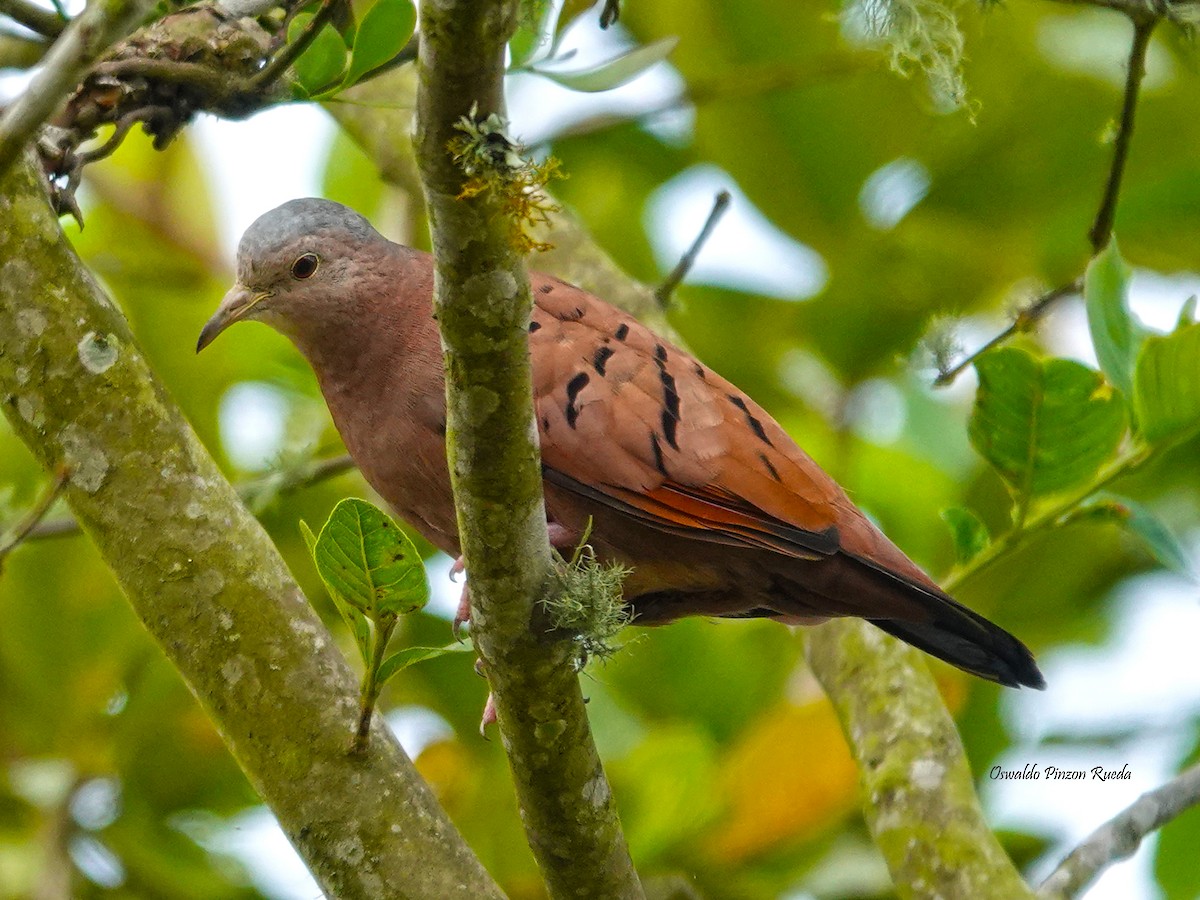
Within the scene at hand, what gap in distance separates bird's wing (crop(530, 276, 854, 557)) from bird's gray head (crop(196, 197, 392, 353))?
0.68 m

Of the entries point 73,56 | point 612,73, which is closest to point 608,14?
point 612,73

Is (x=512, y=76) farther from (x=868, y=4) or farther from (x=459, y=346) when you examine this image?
(x=459, y=346)

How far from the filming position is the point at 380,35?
2.98 meters

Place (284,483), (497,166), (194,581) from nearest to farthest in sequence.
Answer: (497,166) → (194,581) → (284,483)

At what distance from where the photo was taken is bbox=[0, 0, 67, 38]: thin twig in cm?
317

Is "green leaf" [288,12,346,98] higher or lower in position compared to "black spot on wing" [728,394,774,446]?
higher

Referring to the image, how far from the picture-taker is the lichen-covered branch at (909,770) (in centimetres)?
336

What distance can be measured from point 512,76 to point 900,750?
6.27ft

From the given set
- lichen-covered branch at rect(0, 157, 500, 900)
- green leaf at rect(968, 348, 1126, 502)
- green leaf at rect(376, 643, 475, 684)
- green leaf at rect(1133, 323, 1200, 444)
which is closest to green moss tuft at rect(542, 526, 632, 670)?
green leaf at rect(376, 643, 475, 684)

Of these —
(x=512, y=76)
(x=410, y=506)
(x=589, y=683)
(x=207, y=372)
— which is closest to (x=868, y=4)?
(x=512, y=76)

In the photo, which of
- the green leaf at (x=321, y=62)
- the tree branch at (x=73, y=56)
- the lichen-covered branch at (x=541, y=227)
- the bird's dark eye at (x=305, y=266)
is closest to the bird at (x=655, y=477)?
the bird's dark eye at (x=305, y=266)

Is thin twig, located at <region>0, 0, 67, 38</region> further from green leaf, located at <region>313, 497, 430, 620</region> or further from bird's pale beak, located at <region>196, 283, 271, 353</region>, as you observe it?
green leaf, located at <region>313, 497, 430, 620</region>

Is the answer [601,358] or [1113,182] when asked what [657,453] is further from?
[1113,182]

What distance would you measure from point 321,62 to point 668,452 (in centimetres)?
117
